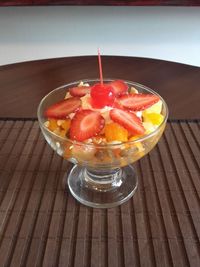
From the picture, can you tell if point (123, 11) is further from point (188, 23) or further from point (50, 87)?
point (50, 87)

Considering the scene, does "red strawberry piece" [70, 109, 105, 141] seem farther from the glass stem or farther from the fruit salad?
the glass stem

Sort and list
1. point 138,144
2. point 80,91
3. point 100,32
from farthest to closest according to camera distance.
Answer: point 100,32
point 80,91
point 138,144

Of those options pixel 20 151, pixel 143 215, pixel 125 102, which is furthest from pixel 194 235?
pixel 20 151

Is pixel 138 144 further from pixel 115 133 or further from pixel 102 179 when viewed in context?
pixel 102 179

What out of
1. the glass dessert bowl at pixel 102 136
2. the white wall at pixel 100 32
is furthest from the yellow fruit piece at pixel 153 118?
the white wall at pixel 100 32

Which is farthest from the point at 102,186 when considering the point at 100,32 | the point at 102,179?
the point at 100,32

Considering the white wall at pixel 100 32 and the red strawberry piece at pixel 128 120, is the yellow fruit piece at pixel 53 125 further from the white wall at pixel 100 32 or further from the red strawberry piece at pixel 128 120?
the white wall at pixel 100 32

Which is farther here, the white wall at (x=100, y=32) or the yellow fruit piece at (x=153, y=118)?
the white wall at (x=100, y=32)
